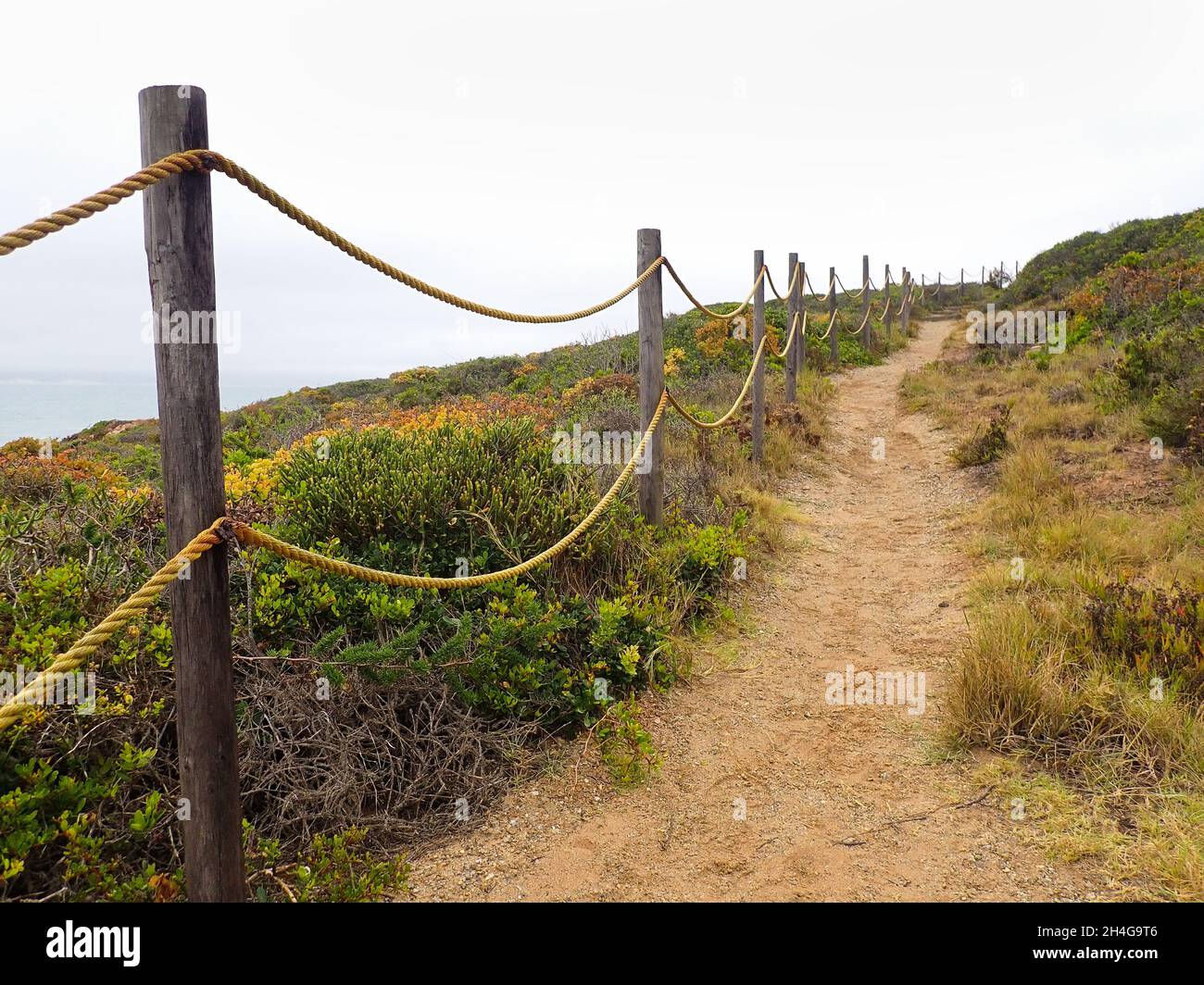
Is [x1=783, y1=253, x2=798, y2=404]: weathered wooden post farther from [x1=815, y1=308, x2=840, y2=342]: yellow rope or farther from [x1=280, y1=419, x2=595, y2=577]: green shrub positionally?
[x1=280, y1=419, x2=595, y2=577]: green shrub

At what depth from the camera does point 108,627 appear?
1.77 meters

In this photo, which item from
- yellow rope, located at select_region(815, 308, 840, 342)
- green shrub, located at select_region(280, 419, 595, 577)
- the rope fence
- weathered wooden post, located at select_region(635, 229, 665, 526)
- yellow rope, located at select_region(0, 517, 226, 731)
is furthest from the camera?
yellow rope, located at select_region(815, 308, 840, 342)

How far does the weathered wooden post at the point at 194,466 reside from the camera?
1.90 m

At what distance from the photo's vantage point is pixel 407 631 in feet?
11.3

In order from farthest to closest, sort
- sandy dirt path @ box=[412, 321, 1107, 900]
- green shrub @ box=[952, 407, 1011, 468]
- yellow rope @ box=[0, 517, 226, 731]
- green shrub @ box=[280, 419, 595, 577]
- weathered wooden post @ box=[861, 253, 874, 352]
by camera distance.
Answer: weathered wooden post @ box=[861, 253, 874, 352]
green shrub @ box=[952, 407, 1011, 468]
green shrub @ box=[280, 419, 595, 577]
sandy dirt path @ box=[412, 321, 1107, 900]
yellow rope @ box=[0, 517, 226, 731]

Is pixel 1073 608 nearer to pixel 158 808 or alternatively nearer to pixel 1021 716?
pixel 1021 716

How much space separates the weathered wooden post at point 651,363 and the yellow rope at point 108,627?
135 inches

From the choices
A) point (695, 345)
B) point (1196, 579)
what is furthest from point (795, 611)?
point (695, 345)

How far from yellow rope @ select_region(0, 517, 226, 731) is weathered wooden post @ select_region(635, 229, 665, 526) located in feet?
11.2

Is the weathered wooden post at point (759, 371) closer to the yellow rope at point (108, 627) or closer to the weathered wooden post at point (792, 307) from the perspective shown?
the weathered wooden post at point (792, 307)

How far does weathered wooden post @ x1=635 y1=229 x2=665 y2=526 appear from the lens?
5.14 m

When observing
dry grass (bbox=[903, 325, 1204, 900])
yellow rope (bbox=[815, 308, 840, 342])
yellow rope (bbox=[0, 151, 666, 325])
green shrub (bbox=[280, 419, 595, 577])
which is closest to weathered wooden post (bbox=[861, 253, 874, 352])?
yellow rope (bbox=[815, 308, 840, 342])

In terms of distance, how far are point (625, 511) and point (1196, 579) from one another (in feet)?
10.2

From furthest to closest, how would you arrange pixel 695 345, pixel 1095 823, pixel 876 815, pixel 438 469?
pixel 695 345 < pixel 438 469 < pixel 876 815 < pixel 1095 823
